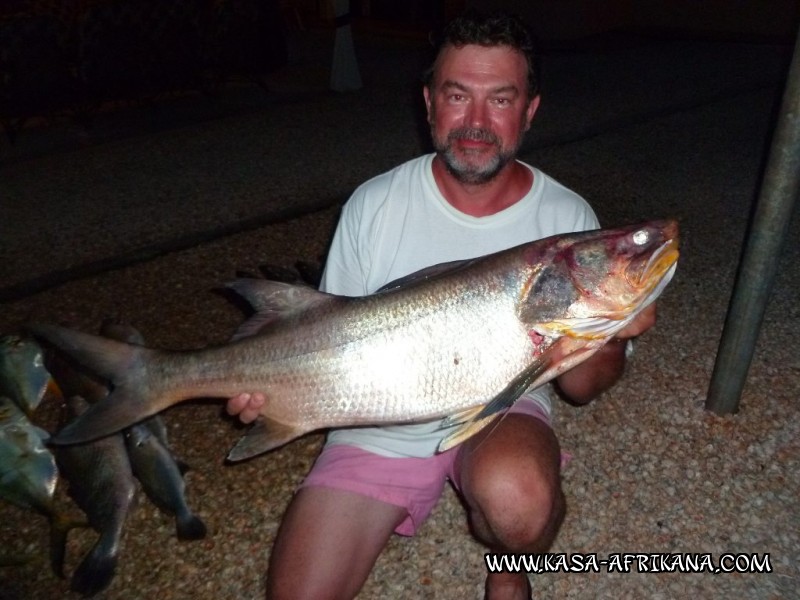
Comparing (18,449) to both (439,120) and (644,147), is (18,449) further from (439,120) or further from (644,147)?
(644,147)

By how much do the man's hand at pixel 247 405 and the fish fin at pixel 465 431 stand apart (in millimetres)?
663

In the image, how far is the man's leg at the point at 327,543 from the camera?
100 inches

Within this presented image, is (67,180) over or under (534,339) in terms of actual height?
under

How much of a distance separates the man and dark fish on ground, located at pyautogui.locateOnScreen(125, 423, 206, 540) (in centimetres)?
59

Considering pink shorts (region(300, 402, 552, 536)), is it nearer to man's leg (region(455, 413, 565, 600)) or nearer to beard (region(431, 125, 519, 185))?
man's leg (region(455, 413, 565, 600))

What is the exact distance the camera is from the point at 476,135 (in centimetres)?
277

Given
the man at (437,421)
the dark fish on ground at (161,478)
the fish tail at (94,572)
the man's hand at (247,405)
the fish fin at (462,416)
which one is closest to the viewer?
the fish fin at (462,416)

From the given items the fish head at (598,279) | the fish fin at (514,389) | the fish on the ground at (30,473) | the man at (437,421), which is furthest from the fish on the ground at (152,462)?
the fish head at (598,279)

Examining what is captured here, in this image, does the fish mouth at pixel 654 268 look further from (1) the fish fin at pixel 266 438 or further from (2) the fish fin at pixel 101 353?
(2) the fish fin at pixel 101 353

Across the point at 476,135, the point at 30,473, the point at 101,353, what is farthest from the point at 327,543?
the point at 476,135

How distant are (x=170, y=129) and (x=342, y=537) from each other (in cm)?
763

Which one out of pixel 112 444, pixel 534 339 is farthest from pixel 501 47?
pixel 112 444

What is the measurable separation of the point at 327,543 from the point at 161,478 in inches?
38.7

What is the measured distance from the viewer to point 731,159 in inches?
312
